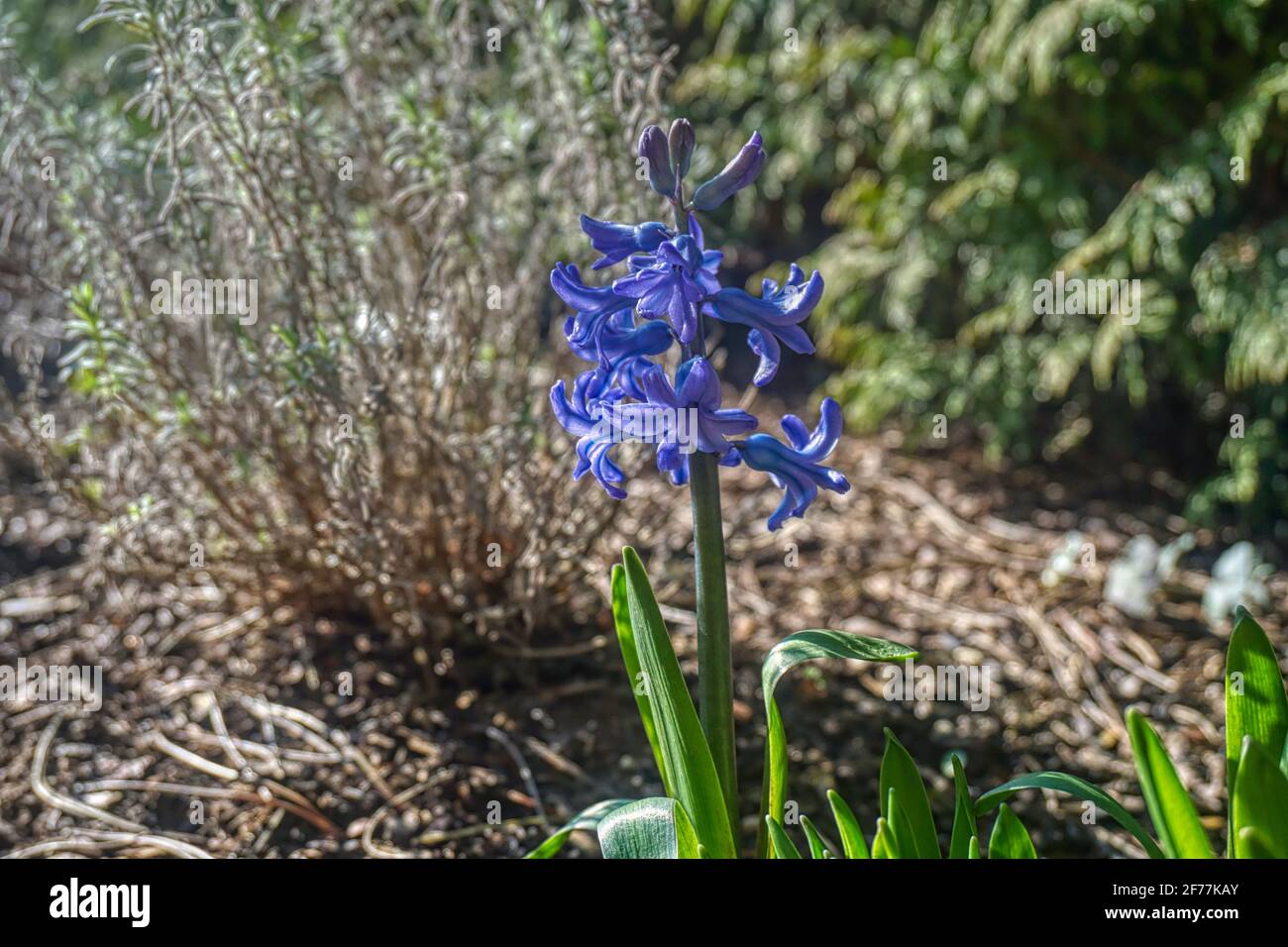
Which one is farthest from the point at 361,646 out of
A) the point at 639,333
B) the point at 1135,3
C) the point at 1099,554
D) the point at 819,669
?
the point at 1135,3

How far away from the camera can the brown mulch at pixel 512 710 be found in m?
2.26

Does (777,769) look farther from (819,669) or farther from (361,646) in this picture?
(361,646)

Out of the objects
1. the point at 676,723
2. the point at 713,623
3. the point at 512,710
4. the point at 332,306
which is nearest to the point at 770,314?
the point at 713,623

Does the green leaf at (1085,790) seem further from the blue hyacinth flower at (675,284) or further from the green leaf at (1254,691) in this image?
the blue hyacinth flower at (675,284)

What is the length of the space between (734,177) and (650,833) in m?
0.86

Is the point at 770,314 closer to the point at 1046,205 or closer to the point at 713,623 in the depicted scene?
the point at 713,623

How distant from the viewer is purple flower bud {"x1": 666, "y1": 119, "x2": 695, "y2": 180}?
4.73ft

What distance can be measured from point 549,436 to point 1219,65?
2301 mm

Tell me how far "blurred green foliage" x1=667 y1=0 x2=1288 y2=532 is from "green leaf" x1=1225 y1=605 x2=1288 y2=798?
5.92 ft

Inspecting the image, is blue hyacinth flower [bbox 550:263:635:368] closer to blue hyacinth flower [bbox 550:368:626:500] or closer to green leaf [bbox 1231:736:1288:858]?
blue hyacinth flower [bbox 550:368:626:500]

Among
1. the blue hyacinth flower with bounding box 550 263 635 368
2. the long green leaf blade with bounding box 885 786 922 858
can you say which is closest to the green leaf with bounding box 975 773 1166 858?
the long green leaf blade with bounding box 885 786 922 858

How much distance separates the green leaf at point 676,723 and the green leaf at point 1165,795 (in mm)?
528

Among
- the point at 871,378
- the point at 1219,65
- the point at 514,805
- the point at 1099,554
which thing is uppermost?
the point at 1219,65

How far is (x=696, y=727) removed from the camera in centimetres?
151
